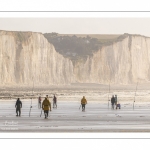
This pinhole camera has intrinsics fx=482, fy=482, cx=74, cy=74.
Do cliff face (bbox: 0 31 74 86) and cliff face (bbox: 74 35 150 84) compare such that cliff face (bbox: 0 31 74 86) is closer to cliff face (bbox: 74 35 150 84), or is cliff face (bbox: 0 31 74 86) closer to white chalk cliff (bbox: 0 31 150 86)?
white chalk cliff (bbox: 0 31 150 86)

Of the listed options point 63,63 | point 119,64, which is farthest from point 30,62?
point 119,64

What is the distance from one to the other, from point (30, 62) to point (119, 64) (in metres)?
21.7

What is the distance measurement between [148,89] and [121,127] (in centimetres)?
9405

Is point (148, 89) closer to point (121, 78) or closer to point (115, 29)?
point (121, 78)

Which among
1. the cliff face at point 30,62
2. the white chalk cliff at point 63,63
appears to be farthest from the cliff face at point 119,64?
the cliff face at point 30,62

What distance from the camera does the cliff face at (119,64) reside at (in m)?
111

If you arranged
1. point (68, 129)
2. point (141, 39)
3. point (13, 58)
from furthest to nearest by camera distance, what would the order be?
point (141, 39) < point (13, 58) < point (68, 129)

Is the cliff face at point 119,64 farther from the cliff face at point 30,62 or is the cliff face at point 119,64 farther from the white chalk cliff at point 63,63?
the cliff face at point 30,62

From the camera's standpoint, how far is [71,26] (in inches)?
4355

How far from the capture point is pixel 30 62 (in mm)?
108250

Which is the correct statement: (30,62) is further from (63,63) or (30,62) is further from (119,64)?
(119,64)

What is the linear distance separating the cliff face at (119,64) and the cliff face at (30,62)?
4.47 m
